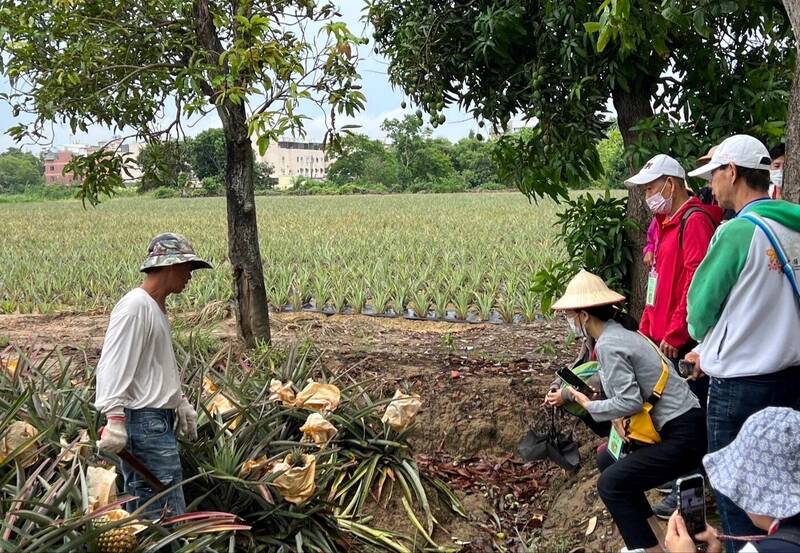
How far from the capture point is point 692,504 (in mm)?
2543

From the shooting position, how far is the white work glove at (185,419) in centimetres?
358

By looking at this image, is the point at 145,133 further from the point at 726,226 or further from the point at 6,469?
the point at 726,226

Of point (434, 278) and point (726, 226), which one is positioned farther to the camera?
point (434, 278)

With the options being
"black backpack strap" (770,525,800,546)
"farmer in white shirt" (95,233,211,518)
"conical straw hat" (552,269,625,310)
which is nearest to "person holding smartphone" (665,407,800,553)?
"black backpack strap" (770,525,800,546)

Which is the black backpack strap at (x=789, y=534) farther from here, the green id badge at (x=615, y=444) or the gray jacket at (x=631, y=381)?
the green id badge at (x=615, y=444)

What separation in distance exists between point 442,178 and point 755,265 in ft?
198

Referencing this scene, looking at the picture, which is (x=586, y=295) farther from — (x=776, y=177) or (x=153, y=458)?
(x=153, y=458)

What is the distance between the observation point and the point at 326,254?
13.7 metres

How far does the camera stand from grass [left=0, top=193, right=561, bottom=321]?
32.6ft

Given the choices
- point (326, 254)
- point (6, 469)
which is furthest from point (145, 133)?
point (326, 254)

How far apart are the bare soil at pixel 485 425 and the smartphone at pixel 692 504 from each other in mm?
1349

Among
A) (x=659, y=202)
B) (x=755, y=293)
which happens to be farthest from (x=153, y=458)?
(x=659, y=202)

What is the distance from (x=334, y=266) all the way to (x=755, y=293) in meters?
9.84

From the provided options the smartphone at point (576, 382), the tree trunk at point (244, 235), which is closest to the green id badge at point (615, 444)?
the smartphone at point (576, 382)
